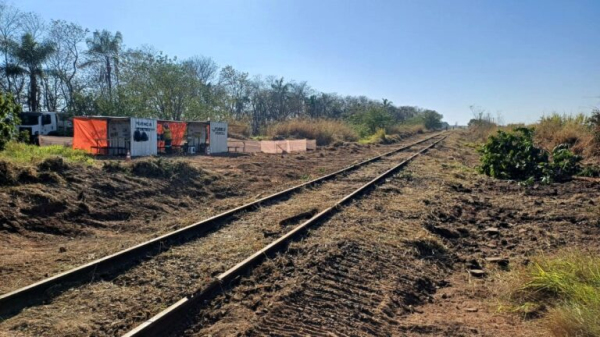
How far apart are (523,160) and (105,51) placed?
4853 cm

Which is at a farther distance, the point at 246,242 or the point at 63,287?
Answer: the point at 246,242

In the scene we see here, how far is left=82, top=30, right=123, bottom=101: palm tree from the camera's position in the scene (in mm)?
50688

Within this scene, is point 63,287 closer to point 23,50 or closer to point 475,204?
point 475,204

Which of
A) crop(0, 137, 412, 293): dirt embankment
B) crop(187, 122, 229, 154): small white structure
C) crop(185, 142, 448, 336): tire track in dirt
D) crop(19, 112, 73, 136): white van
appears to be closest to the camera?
crop(185, 142, 448, 336): tire track in dirt

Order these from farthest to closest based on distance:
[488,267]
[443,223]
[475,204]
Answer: [475,204]
[443,223]
[488,267]

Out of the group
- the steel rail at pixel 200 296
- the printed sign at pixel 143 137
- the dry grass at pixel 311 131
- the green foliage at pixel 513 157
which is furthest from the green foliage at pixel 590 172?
the dry grass at pixel 311 131

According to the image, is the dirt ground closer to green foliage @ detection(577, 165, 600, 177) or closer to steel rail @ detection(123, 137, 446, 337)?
steel rail @ detection(123, 137, 446, 337)

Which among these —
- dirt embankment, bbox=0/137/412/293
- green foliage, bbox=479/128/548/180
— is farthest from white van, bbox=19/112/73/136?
green foliage, bbox=479/128/548/180

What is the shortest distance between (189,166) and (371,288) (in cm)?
1079

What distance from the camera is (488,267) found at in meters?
6.85

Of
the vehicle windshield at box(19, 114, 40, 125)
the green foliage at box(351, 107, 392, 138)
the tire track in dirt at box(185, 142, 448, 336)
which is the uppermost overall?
the green foliage at box(351, 107, 392, 138)

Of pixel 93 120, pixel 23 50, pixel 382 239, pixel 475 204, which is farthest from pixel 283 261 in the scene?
pixel 23 50

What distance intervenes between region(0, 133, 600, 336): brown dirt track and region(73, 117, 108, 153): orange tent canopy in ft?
29.8

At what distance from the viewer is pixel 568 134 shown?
21688mm
